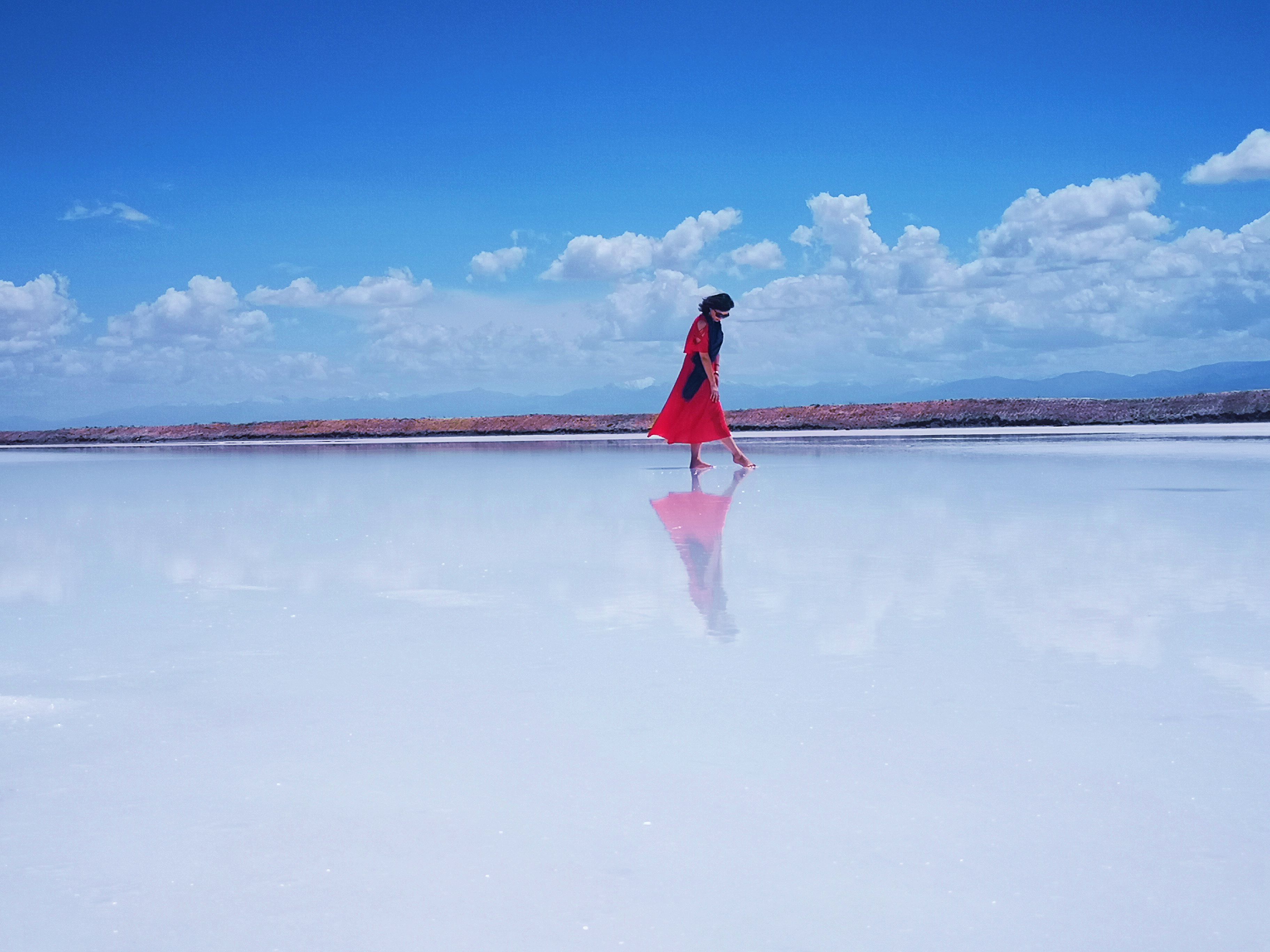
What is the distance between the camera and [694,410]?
37.0 ft

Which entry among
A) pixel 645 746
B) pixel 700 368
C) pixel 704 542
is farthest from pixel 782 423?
pixel 645 746

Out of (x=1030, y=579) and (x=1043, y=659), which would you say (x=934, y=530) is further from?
(x=1043, y=659)

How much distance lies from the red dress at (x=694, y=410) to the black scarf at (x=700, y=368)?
2 cm

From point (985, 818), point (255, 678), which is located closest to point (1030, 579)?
point (985, 818)

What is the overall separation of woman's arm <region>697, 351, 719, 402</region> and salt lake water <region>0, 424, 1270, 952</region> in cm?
606

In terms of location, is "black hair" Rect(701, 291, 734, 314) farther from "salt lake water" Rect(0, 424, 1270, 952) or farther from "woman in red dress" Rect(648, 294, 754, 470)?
"salt lake water" Rect(0, 424, 1270, 952)

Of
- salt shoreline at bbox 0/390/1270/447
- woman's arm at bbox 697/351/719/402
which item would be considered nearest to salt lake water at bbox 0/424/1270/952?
woman's arm at bbox 697/351/719/402

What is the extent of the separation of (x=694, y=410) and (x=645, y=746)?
9231mm

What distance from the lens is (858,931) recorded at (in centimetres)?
142

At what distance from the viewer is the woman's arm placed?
1112 centimetres

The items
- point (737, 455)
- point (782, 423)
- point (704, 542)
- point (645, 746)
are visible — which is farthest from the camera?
point (782, 423)

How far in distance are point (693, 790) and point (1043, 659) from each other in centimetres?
127

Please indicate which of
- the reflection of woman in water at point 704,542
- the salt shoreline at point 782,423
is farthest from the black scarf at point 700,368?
the salt shoreline at point 782,423

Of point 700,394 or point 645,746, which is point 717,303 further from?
point 645,746
